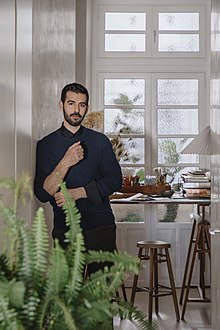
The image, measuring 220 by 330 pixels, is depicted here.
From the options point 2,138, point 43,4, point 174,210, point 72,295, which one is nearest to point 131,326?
point 174,210

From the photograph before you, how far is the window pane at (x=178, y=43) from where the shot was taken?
7.55m

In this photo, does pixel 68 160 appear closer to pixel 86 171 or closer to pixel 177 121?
pixel 86 171

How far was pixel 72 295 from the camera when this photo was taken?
110cm

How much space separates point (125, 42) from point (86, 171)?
4469 millimetres

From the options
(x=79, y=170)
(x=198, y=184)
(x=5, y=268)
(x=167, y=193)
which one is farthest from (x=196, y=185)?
(x=5, y=268)

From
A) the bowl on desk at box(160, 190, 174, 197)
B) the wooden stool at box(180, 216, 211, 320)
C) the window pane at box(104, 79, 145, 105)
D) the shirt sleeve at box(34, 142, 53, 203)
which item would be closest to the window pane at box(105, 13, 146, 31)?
the window pane at box(104, 79, 145, 105)

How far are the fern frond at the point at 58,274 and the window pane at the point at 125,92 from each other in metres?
6.55

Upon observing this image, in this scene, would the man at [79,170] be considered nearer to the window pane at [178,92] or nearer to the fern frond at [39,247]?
the fern frond at [39,247]

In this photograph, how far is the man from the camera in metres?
3.26

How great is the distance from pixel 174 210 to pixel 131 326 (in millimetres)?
1906

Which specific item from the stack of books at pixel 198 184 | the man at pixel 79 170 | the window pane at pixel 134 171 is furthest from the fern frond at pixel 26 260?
the window pane at pixel 134 171

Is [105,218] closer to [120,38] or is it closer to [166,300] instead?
[166,300]

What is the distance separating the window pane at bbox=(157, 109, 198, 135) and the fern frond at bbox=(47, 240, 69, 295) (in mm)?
6546

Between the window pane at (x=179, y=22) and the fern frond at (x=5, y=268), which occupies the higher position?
the window pane at (x=179, y=22)
